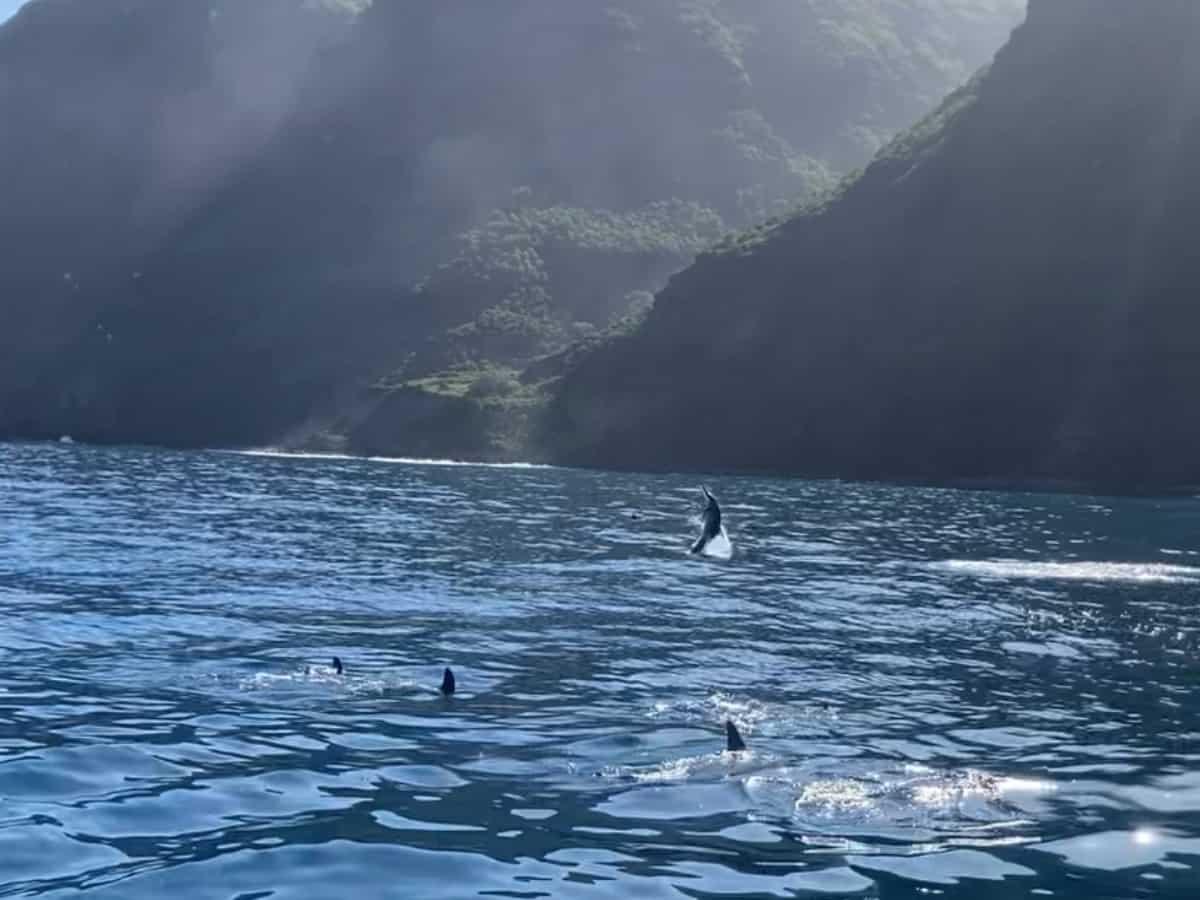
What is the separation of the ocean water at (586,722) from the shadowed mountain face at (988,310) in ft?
210

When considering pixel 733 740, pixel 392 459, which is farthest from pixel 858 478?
pixel 733 740

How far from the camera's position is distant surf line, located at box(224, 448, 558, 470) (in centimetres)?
12975

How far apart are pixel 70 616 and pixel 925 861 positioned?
66.3ft

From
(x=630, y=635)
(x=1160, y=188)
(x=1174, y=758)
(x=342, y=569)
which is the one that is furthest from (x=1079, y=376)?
(x=1174, y=758)

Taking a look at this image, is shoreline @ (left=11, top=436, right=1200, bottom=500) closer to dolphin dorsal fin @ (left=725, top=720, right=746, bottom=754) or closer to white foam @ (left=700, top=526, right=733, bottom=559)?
white foam @ (left=700, top=526, right=733, bottom=559)

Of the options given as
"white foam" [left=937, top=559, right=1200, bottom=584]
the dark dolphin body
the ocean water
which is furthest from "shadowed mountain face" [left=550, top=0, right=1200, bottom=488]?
the ocean water

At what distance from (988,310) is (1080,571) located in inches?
3031

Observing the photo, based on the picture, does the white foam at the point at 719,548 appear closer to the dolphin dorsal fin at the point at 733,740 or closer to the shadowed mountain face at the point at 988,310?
the dolphin dorsal fin at the point at 733,740

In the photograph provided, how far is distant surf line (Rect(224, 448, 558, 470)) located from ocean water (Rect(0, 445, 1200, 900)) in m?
79.8

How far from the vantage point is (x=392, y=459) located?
14538 cm

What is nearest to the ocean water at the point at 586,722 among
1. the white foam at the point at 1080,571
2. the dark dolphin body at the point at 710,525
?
the white foam at the point at 1080,571

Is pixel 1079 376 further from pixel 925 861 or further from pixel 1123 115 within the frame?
pixel 925 861

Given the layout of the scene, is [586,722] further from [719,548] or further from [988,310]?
[988,310]

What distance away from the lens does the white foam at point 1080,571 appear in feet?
145
